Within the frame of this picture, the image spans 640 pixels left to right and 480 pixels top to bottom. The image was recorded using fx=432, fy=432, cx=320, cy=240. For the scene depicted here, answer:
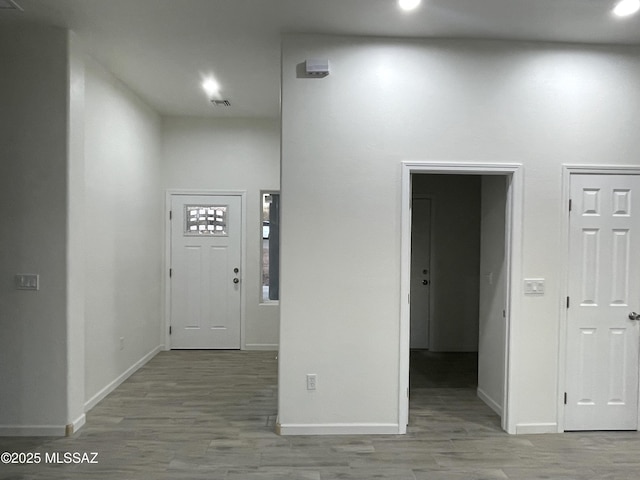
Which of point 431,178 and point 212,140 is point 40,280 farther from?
point 431,178

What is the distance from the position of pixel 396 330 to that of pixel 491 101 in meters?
1.90

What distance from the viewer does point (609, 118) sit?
11.0 feet

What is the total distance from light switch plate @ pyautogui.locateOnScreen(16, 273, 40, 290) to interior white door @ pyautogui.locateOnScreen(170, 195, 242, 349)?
2596 millimetres

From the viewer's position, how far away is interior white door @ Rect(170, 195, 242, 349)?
5.78 metres

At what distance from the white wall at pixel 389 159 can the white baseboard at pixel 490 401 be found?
313 mm

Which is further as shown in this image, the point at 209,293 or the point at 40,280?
the point at 209,293

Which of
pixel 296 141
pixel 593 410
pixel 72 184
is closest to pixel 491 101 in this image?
pixel 296 141

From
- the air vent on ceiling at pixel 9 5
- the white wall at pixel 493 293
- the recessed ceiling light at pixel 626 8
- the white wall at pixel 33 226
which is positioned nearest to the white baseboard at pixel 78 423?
the white wall at pixel 33 226

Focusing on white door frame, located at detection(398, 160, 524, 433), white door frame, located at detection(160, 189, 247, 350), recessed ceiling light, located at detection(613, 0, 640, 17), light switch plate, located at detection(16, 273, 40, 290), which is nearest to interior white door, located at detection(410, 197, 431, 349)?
white door frame, located at detection(160, 189, 247, 350)

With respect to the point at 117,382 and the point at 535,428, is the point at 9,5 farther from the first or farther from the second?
the point at 535,428

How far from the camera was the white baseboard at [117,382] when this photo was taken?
375 cm

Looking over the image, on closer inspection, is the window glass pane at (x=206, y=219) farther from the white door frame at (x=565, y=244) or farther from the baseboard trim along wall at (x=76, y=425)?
the white door frame at (x=565, y=244)

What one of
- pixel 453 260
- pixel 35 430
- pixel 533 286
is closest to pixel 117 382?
pixel 35 430

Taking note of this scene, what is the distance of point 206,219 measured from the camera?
230 inches
